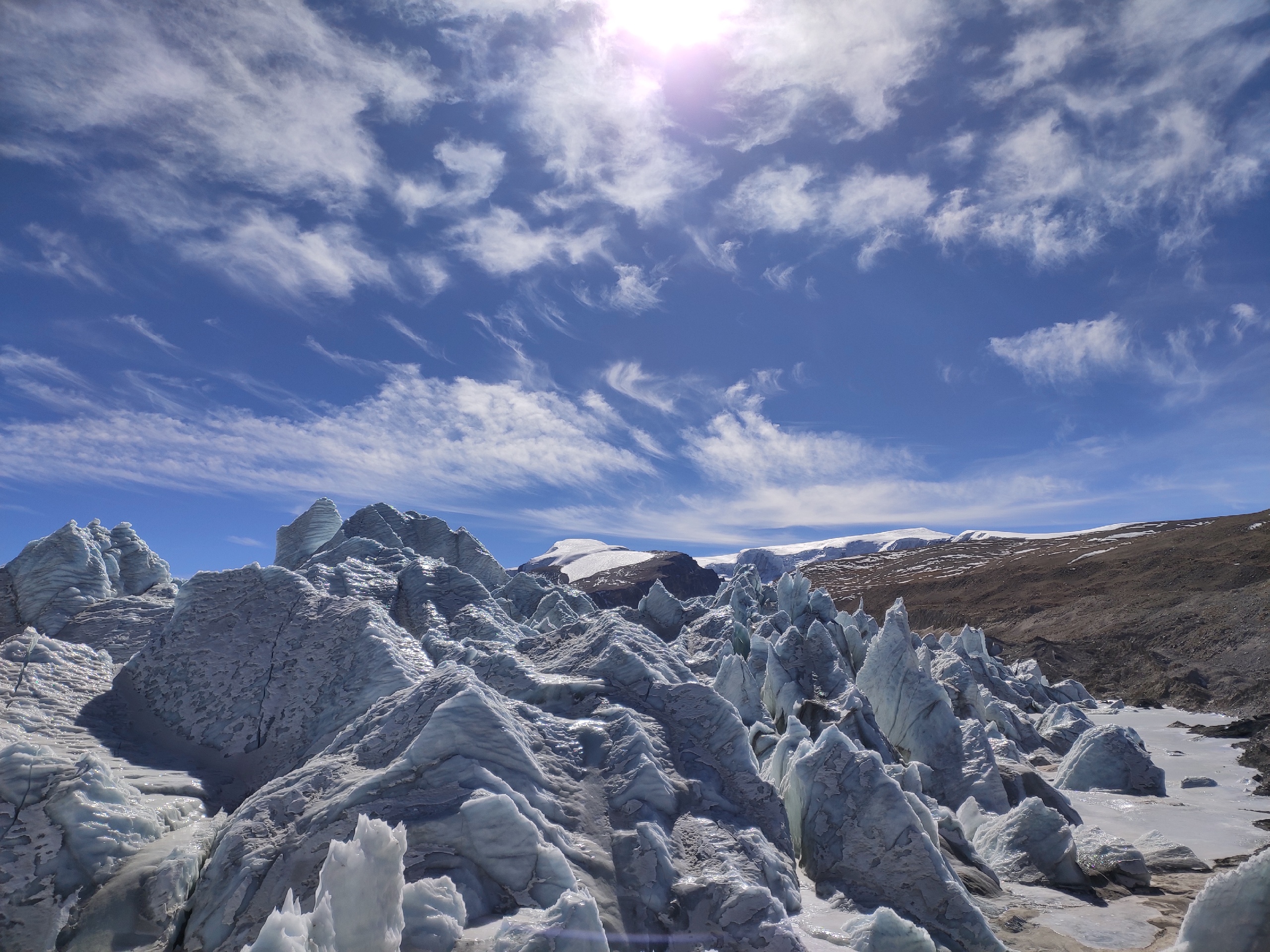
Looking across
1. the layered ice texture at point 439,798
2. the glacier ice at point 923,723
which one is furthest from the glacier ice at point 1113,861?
the glacier ice at point 923,723

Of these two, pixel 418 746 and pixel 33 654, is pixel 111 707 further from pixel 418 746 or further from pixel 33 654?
pixel 418 746

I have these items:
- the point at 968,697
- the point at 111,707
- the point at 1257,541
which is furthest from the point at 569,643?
→ the point at 1257,541

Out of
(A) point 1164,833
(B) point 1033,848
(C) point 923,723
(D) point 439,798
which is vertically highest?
(D) point 439,798

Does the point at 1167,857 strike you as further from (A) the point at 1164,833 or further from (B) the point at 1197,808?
(B) the point at 1197,808

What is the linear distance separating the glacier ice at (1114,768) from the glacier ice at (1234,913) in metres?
14.5

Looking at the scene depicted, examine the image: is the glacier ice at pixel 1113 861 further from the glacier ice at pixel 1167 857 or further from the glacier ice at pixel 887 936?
the glacier ice at pixel 887 936

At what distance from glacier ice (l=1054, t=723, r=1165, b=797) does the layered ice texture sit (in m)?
5.36

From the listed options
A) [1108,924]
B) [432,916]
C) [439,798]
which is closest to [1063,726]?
[1108,924]

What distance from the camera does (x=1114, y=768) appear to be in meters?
18.1

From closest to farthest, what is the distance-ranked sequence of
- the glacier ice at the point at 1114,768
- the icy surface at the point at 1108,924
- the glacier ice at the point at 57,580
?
the icy surface at the point at 1108,924 < the glacier ice at the point at 57,580 < the glacier ice at the point at 1114,768

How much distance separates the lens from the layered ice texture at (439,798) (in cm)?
491

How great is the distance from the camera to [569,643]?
34.7 ft

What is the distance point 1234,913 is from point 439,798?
7.79 m

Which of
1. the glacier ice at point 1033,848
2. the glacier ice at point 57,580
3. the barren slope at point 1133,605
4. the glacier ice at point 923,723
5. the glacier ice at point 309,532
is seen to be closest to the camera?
the glacier ice at point 1033,848
